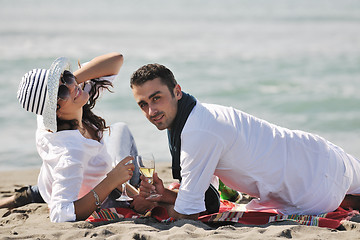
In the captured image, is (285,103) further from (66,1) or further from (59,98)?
(66,1)

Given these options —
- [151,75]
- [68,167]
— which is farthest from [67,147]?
[151,75]

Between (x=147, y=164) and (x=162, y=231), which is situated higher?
(x=147, y=164)

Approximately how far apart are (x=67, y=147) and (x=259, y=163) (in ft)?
5.07

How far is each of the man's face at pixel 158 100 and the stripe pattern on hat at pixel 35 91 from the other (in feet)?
2.38

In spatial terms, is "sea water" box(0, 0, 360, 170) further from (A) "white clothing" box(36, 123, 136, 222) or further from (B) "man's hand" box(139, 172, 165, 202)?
(B) "man's hand" box(139, 172, 165, 202)

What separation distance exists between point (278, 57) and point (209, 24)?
10.2 m

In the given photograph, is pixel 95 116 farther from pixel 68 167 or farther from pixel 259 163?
pixel 259 163

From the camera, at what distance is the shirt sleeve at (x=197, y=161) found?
394 centimetres

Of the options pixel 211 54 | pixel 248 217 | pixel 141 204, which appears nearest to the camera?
pixel 248 217

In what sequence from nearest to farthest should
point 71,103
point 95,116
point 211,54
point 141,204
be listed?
point 71,103 < point 141,204 < point 95,116 < point 211,54

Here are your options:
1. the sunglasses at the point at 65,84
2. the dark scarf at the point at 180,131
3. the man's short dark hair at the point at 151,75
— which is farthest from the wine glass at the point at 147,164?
the sunglasses at the point at 65,84

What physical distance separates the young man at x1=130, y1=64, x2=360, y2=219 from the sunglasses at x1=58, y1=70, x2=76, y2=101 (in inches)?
20.8

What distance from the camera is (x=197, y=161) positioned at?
396 cm

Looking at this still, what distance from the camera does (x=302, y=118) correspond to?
1080 centimetres
